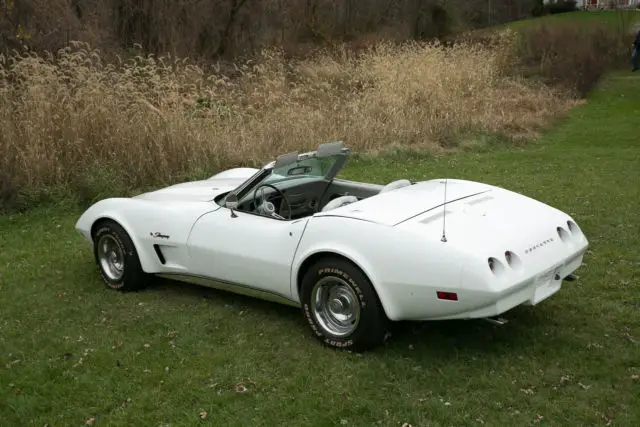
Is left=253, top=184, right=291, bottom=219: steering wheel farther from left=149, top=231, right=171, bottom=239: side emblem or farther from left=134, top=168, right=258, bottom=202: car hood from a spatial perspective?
left=149, top=231, right=171, bottom=239: side emblem

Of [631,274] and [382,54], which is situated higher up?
[382,54]

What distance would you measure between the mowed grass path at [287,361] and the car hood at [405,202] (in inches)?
34.8

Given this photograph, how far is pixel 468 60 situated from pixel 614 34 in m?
11.2

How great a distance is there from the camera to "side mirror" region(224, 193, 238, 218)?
212 inches

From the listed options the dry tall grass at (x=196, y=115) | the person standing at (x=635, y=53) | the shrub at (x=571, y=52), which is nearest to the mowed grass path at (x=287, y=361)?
the dry tall grass at (x=196, y=115)

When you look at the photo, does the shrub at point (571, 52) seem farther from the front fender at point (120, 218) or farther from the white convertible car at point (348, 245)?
the front fender at point (120, 218)

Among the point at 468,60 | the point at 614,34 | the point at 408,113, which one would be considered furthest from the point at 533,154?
→ the point at 614,34

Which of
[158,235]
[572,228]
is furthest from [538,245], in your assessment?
[158,235]

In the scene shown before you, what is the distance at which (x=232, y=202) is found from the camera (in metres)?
5.44

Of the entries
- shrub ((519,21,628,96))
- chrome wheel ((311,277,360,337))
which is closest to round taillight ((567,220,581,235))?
chrome wheel ((311,277,360,337))

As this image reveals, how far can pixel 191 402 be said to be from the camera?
4262 mm

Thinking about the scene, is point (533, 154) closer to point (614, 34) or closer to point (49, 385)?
point (49, 385)

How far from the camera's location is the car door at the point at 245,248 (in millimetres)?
4930

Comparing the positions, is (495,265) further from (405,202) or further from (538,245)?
(405,202)
